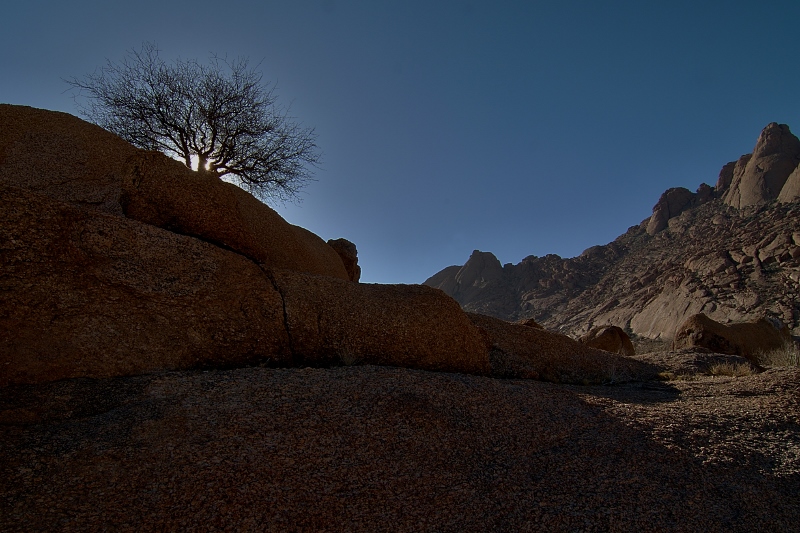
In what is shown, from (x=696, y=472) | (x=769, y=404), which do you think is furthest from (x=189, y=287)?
(x=769, y=404)

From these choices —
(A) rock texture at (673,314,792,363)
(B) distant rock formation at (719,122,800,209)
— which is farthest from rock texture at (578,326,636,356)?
(B) distant rock formation at (719,122,800,209)

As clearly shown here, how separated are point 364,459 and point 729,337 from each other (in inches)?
538

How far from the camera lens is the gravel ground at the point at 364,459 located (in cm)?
238

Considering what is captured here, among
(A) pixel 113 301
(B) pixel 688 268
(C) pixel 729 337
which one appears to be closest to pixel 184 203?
(A) pixel 113 301

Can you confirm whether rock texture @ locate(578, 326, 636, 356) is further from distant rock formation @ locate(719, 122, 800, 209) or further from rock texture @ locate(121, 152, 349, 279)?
distant rock formation @ locate(719, 122, 800, 209)

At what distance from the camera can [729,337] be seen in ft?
41.8

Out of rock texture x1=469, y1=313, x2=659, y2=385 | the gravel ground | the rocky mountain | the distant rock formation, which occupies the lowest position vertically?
the gravel ground

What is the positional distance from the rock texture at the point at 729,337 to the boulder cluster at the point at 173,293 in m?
6.29

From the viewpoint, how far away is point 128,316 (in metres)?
4.08

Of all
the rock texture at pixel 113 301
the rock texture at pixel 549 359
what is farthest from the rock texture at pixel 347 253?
the rock texture at pixel 113 301

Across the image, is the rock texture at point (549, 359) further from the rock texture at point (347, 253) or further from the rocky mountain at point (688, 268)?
the rocky mountain at point (688, 268)

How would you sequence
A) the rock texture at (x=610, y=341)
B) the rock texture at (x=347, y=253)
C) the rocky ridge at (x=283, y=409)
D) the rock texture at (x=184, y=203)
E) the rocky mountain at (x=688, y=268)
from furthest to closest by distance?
the rocky mountain at (x=688, y=268)
the rock texture at (x=610, y=341)
the rock texture at (x=347, y=253)
the rock texture at (x=184, y=203)
the rocky ridge at (x=283, y=409)

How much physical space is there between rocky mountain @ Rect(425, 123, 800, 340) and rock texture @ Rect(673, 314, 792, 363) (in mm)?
4859

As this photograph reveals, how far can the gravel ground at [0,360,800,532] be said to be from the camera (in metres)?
2.38
